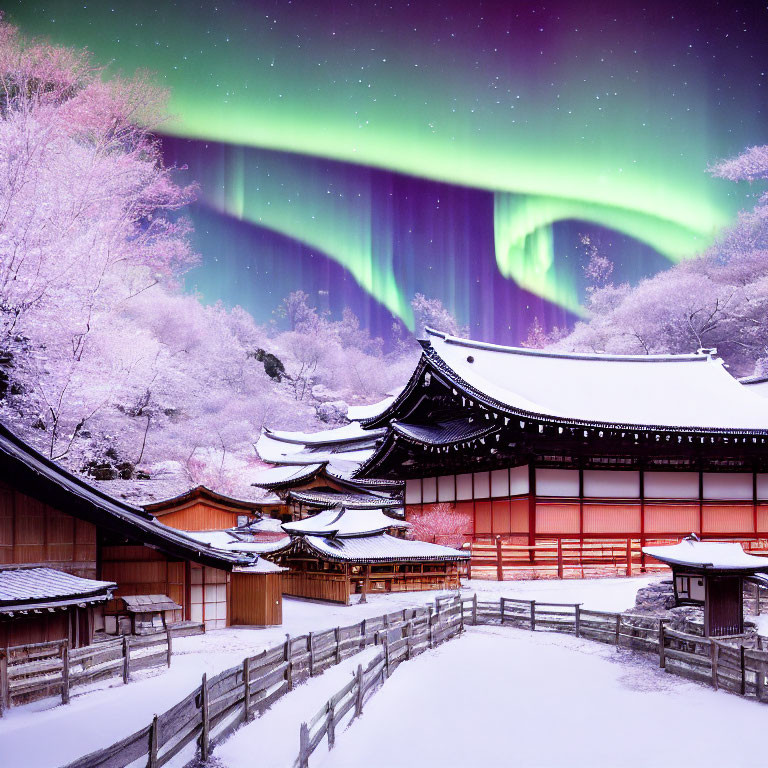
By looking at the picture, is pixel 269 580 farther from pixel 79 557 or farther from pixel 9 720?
pixel 9 720

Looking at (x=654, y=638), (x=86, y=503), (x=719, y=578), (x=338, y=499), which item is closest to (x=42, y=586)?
(x=86, y=503)

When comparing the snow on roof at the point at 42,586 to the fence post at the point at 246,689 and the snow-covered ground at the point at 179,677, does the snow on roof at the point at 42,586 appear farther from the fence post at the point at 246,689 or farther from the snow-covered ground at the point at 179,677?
the fence post at the point at 246,689

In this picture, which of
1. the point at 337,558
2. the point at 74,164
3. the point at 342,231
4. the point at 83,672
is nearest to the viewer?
the point at 83,672

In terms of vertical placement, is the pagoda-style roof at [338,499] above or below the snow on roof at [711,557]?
below

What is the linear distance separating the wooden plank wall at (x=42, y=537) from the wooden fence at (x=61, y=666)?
5.88ft

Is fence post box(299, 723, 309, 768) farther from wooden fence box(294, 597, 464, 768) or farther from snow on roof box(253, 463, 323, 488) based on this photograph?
snow on roof box(253, 463, 323, 488)

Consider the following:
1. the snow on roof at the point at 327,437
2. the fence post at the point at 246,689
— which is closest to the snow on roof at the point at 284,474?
the snow on roof at the point at 327,437

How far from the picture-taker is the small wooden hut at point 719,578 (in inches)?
655

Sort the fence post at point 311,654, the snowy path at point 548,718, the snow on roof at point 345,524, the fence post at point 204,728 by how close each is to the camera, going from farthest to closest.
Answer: the snow on roof at point 345,524 → the fence post at point 311,654 → the snowy path at point 548,718 → the fence post at point 204,728

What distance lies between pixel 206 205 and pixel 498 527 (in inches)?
2463

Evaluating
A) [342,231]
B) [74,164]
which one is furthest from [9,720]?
[342,231]

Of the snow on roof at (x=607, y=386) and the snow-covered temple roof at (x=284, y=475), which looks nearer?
the snow on roof at (x=607, y=386)

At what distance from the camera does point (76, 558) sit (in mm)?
16172

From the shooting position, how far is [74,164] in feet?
110
